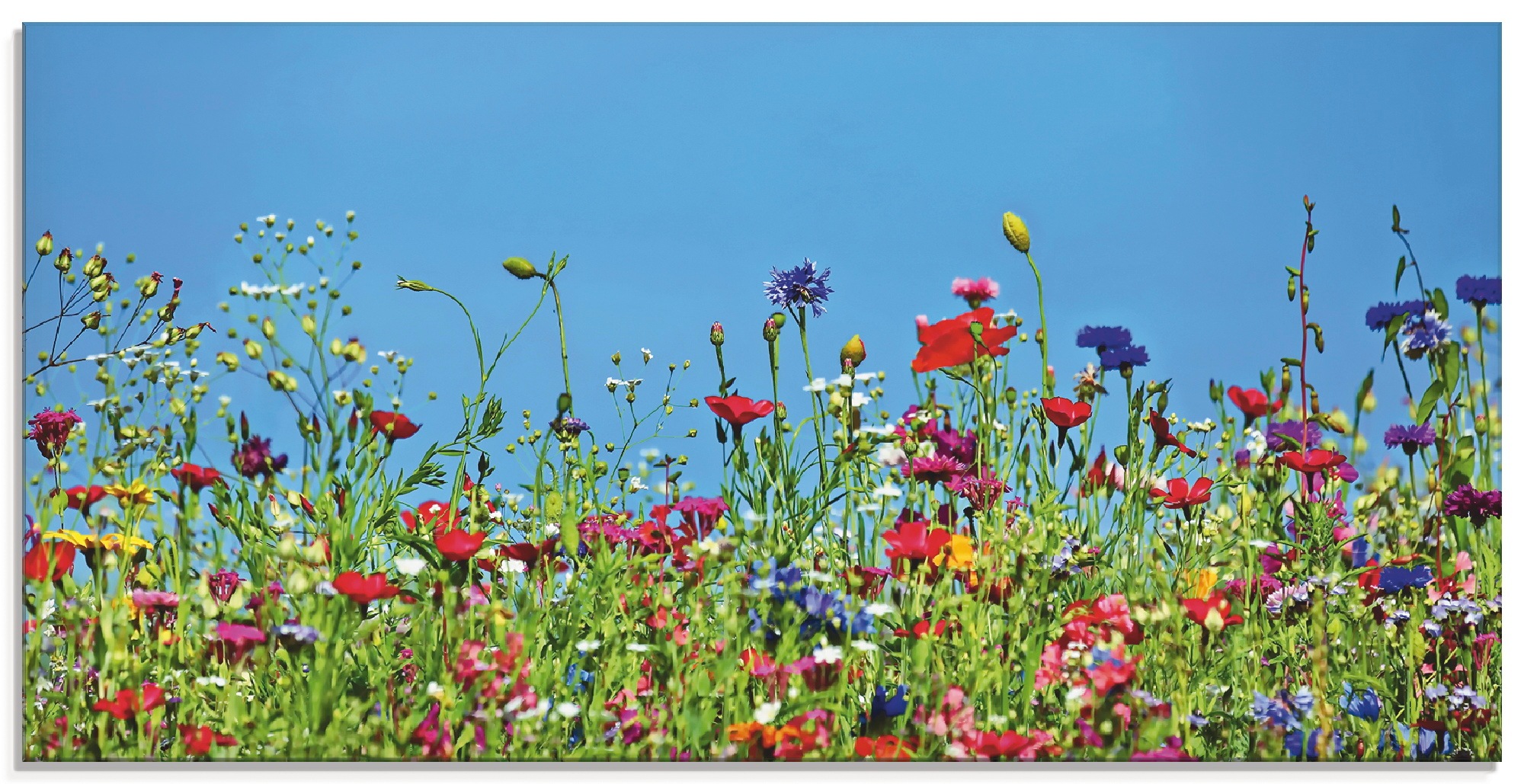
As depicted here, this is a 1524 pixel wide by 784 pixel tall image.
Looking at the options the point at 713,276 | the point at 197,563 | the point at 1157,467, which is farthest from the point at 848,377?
the point at 197,563

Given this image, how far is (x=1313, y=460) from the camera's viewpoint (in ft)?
5.96

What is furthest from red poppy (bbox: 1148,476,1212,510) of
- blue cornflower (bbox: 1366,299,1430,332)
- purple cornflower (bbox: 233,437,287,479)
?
purple cornflower (bbox: 233,437,287,479)

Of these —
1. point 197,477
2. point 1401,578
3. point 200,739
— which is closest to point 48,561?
point 197,477

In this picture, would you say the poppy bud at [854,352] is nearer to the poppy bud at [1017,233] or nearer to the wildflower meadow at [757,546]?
the wildflower meadow at [757,546]

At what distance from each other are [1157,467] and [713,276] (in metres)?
0.75

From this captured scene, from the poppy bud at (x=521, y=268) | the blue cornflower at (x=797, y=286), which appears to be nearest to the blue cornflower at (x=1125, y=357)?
the blue cornflower at (x=797, y=286)

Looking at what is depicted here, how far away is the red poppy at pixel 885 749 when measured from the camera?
1.61 meters

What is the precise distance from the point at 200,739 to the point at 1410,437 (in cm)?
180

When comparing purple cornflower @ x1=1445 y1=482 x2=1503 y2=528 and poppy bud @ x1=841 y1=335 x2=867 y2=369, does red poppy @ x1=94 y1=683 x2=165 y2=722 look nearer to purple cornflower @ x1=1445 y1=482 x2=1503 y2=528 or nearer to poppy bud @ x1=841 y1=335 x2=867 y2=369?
poppy bud @ x1=841 y1=335 x2=867 y2=369

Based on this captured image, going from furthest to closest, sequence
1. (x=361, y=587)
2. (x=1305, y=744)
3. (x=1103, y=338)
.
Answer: (x=1103, y=338) → (x=1305, y=744) → (x=361, y=587)

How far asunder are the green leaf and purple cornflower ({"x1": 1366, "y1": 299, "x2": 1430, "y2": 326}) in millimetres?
125

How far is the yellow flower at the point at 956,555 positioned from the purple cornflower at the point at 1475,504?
74 cm

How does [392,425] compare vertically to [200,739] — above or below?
above

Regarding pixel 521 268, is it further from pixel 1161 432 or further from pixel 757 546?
pixel 1161 432
